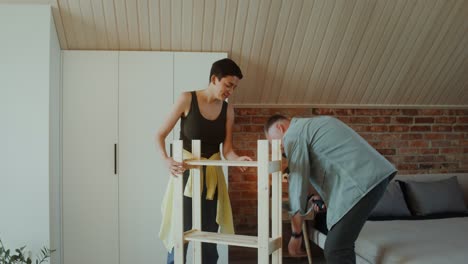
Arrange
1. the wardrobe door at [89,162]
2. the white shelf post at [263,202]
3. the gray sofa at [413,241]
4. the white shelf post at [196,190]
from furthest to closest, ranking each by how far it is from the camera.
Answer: the wardrobe door at [89,162]
the gray sofa at [413,241]
the white shelf post at [196,190]
the white shelf post at [263,202]

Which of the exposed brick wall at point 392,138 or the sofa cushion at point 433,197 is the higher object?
the exposed brick wall at point 392,138

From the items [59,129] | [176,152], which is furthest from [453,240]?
[59,129]

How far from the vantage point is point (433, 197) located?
3.61 meters

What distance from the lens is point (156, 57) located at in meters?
3.33

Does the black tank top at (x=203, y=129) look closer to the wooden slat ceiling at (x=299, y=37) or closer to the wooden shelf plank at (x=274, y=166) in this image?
the wooden shelf plank at (x=274, y=166)

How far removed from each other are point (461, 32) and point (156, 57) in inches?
89.4

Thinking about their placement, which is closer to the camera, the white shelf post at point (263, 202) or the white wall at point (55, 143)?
the white shelf post at point (263, 202)

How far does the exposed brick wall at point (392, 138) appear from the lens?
3871mm

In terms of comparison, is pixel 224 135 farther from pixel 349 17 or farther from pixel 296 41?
A: pixel 349 17

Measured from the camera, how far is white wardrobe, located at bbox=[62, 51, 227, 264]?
3246mm
